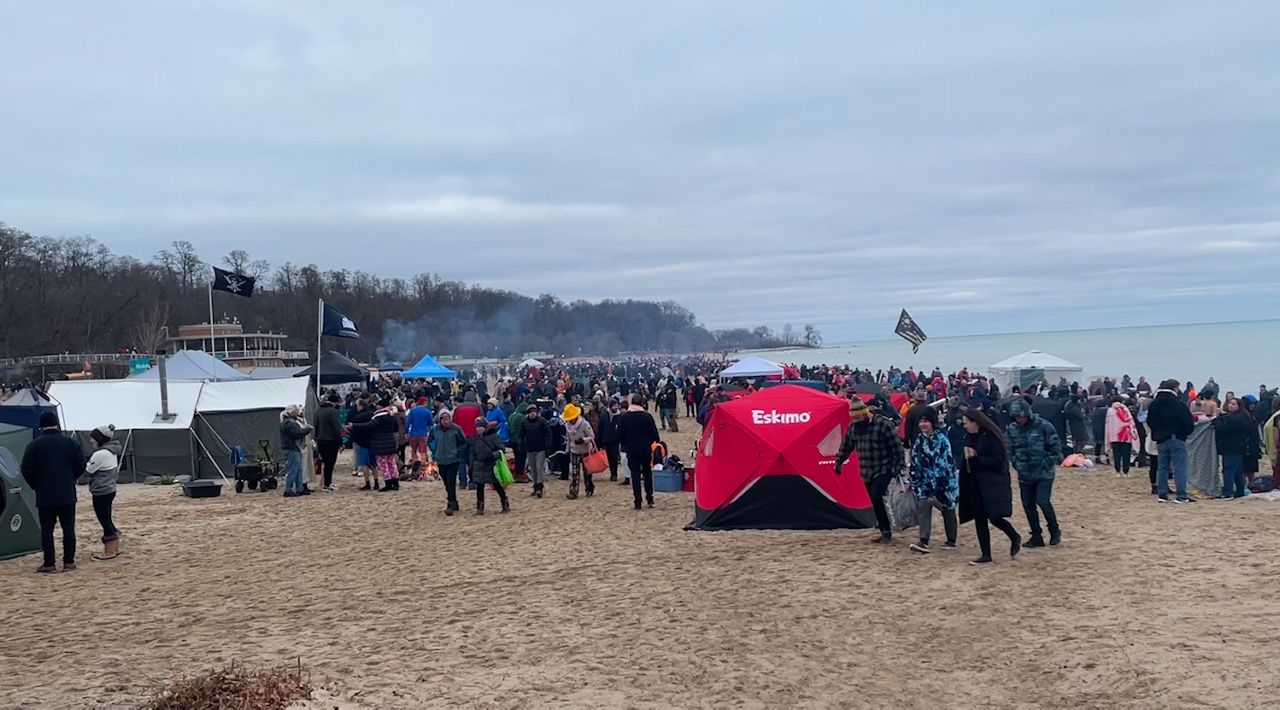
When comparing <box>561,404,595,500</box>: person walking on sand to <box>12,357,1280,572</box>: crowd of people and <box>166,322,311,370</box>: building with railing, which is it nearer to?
<box>12,357,1280,572</box>: crowd of people

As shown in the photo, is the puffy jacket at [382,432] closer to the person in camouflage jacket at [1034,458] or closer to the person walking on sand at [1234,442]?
the person in camouflage jacket at [1034,458]

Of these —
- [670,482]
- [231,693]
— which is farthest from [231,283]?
[231,693]

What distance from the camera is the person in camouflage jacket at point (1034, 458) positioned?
27.3ft

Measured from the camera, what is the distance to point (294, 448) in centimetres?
1388

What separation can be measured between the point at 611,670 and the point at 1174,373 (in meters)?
61.5

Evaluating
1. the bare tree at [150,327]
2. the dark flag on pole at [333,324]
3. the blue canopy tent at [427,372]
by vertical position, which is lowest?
the blue canopy tent at [427,372]

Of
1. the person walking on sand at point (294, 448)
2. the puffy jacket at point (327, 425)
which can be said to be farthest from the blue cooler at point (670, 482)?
the person walking on sand at point (294, 448)

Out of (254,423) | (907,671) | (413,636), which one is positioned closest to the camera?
(907,671)

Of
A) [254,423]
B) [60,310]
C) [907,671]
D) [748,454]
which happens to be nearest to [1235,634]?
[907,671]

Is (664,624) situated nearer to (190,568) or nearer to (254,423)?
(190,568)

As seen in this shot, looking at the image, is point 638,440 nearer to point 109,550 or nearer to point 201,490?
point 109,550

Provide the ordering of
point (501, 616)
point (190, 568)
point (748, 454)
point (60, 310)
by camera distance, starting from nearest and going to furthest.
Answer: point (501, 616), point (190, 568), point (748, 454), point (60, 310)

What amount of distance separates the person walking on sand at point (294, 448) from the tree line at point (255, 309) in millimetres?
51559

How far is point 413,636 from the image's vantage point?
6289mm
